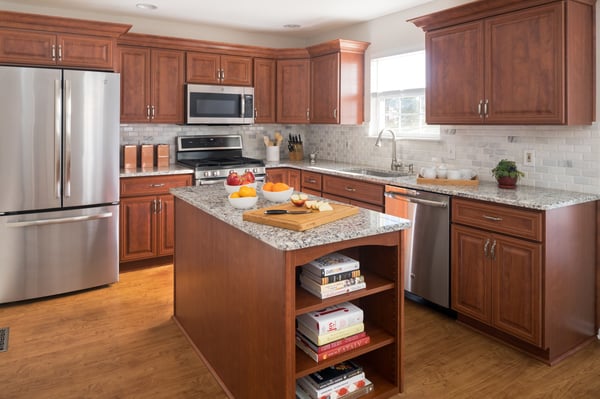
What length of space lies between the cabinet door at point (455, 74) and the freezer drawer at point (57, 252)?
2.85 m

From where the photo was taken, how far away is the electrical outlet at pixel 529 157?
135 inches

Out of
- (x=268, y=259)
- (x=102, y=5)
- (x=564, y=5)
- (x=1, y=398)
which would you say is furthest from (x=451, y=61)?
(x=1, y=398)

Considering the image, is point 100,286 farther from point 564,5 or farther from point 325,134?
point 564,5

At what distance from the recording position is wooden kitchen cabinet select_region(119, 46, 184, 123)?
4641 mm

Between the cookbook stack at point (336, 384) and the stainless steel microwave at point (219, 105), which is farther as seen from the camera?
the stainless steel microwave at point (219, 105)

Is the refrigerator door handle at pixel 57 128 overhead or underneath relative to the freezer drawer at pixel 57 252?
overhead

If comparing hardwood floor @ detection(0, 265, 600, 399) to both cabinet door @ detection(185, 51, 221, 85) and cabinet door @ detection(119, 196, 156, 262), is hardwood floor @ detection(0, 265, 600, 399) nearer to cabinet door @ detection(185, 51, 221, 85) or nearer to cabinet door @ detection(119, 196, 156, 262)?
cabinet door @ detection(119, 196, 156, 262)

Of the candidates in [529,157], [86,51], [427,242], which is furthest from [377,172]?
[86,51]

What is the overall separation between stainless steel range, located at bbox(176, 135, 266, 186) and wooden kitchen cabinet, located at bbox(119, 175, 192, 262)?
8.3 inches

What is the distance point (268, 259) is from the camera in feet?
6.50

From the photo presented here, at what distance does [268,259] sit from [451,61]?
243 cm

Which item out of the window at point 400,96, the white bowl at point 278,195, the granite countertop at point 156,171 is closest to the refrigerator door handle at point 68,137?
the granite countertop at point 156,171

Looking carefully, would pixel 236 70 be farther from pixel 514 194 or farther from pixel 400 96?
pixel 514 194

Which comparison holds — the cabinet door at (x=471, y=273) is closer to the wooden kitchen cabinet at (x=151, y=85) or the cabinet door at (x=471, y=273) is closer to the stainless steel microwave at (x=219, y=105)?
the stainless steel microwave at (x=219, y=105)
